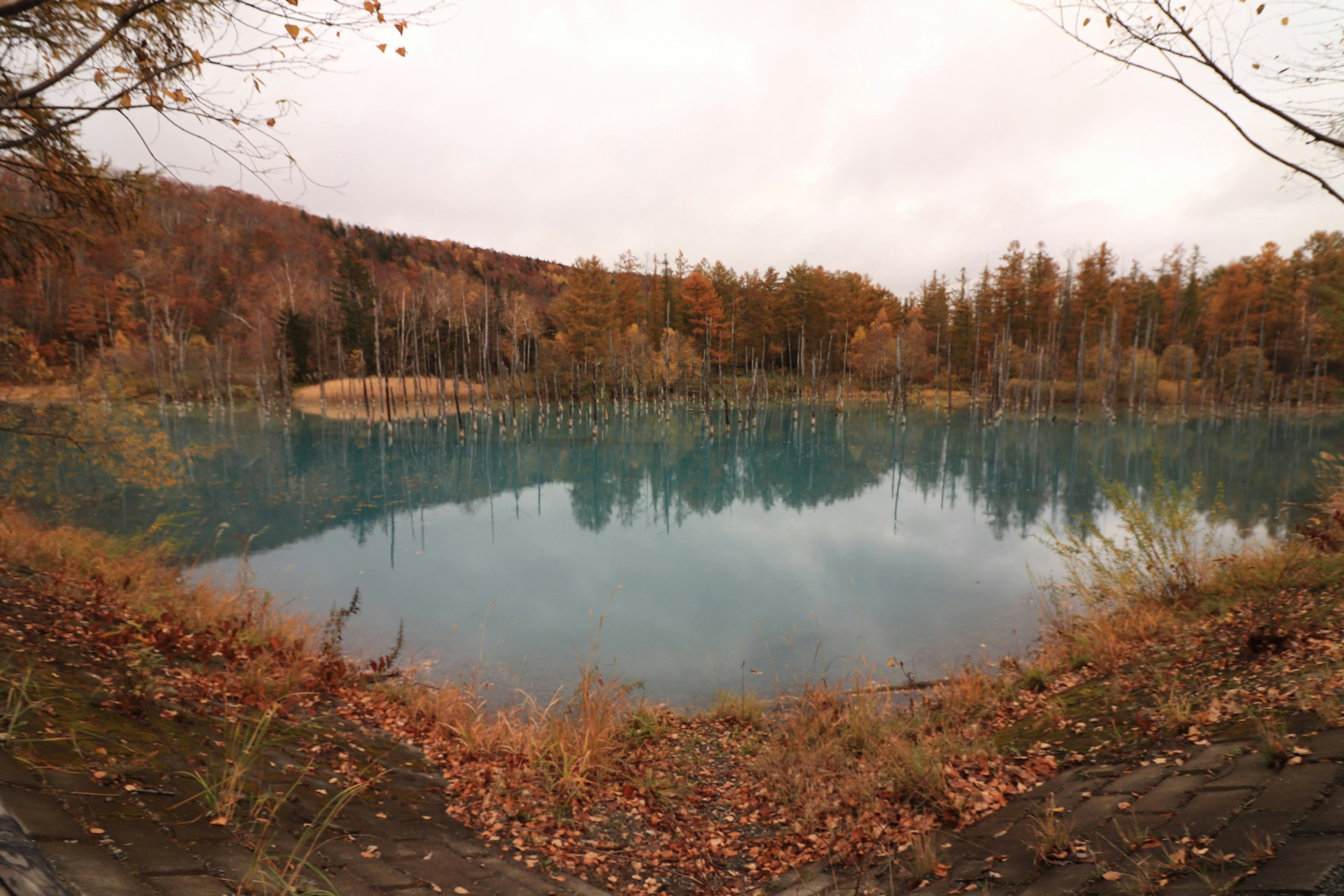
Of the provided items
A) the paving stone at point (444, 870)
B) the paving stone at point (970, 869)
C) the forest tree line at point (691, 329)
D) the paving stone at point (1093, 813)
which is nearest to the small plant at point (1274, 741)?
the paving stone at point (1093, 813)

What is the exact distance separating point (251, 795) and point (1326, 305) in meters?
14.5

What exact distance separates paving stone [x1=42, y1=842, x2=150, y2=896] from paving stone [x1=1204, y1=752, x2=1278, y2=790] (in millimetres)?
4852

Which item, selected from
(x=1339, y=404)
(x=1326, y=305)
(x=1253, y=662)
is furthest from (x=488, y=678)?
(x=1339, y=404)

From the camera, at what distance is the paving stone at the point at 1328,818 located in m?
2.38

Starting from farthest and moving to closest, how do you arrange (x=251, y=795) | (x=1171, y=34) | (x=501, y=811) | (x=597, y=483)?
(x=597, y=483)
(x=1171, y=34)
(x=501, y=811)
(x=251, y=795)

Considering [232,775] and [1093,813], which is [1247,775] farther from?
[232,775]

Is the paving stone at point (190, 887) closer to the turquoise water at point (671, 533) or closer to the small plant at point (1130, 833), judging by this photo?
the small plant at point (1130, 833)

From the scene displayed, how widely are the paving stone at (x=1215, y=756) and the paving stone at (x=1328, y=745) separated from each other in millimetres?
307

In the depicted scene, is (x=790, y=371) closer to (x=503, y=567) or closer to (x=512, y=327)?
(x=512, y=327)

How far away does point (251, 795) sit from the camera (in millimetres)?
3170

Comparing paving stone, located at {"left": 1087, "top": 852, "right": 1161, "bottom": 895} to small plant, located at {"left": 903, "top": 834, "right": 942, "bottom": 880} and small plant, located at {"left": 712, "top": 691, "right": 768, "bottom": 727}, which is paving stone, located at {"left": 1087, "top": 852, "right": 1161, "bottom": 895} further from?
small plant, located at {"left": 712, "top": 691, "right": 768, "bottom": 727}

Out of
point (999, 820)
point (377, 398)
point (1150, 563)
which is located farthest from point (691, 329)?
point (999, 820)

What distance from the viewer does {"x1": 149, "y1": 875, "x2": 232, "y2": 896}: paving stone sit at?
2143mm

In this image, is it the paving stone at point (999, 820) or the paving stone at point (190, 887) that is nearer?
the paving stone at point (190, 887)
